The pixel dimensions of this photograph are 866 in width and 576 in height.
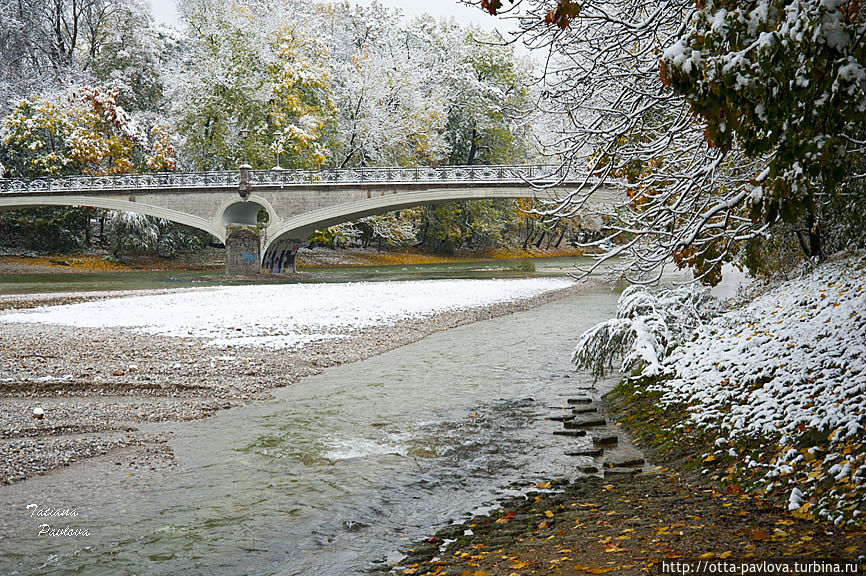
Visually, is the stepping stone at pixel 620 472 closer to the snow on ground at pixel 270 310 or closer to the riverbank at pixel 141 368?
the riverbank at pixel 141 368

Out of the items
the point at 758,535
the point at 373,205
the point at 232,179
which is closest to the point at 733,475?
the point at 758,535

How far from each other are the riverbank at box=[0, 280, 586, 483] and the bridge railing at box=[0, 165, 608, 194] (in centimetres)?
1984

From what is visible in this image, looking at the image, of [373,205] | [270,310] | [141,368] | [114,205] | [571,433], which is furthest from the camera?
[114,205]

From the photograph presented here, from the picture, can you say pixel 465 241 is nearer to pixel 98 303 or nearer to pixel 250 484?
pixel 98 303

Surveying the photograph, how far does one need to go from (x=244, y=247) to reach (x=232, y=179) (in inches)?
158

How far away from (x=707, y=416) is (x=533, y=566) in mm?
3447

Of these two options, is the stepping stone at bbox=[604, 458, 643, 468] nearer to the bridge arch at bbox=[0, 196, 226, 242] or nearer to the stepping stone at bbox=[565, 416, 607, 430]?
the stepping stone at bbox=[565, 416, 607, 430]

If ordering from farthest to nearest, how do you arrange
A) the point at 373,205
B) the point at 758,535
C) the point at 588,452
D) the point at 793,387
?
1. the point at 373,205
2. the point at 588,452
3. the point at 793,387
4. the point at 758,535

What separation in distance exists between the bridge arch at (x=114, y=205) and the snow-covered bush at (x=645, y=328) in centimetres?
3467

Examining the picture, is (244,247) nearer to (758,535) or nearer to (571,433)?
(571,433)

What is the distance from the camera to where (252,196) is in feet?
136

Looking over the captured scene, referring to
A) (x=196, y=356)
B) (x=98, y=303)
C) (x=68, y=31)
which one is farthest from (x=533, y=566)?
(x=68, y=31)

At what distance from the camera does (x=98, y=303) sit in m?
21.2

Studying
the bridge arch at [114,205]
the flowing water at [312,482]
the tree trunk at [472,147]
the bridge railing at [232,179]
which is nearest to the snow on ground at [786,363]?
the flowing water at [312,482]
